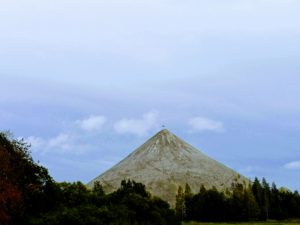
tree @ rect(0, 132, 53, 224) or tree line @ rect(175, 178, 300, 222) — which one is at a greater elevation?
tree line @ rect(175, 178, 300, 222)

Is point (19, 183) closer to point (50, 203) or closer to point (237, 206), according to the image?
point (50, 203)

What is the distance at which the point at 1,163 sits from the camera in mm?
55500

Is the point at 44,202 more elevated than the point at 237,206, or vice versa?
the point at 237,206

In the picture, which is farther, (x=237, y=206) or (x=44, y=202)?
(x=237, y=206)

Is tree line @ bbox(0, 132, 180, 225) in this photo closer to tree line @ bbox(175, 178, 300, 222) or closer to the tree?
the tree

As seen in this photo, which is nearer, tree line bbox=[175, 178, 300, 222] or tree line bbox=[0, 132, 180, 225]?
tree line bbox=[0, 132, 180, 225]

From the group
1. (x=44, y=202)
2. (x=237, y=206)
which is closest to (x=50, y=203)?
(x=44, y=202)

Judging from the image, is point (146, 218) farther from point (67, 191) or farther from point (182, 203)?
point (182, 203)

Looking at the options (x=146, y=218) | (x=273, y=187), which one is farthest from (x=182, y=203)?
(x=146, y=218)

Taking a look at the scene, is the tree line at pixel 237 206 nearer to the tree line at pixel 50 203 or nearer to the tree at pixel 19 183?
the tree line at pixel 50 203

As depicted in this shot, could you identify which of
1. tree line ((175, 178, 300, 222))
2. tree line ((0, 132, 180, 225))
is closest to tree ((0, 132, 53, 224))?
tree line ((0, 132, 180, 225))

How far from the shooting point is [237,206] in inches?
5374

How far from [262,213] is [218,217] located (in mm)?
16448

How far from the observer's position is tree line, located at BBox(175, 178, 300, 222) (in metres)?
136
